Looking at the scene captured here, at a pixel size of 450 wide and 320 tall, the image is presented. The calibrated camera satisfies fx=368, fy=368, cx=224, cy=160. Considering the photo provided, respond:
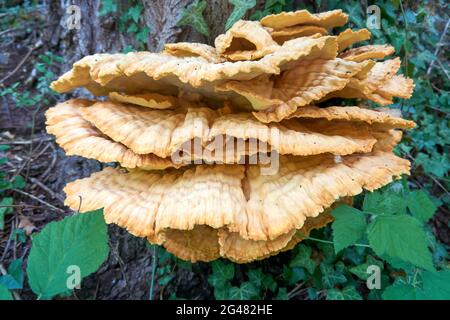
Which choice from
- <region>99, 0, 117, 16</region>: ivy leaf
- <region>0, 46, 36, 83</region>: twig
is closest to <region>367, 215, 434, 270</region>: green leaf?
<region>99, 0, 117, 16</region>: ivy leaf

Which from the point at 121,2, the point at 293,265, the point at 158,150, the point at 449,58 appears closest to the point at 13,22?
the point at 121,2

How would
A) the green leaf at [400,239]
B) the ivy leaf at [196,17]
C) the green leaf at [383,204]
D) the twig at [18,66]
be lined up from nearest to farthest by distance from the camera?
the green leaf at [400,239], the green leaf at [383,204], the ivy leaf at [196,17], the twig at [18,66]

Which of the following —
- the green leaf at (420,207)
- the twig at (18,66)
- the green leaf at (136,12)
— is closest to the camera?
the green leaf at (420,207)

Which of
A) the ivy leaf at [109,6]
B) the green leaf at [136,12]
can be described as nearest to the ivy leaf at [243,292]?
the green leaf at [136,12]

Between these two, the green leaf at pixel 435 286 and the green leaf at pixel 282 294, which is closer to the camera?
the green leaf at pixel 435 286

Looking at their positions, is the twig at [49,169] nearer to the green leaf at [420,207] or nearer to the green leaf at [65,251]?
the green leaf at [65,251]

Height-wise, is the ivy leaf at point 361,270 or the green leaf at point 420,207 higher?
the green leaf at point 420,207

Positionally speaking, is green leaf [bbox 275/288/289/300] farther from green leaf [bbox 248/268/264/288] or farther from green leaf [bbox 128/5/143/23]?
green leaf [bbox 128/5/143/23]
